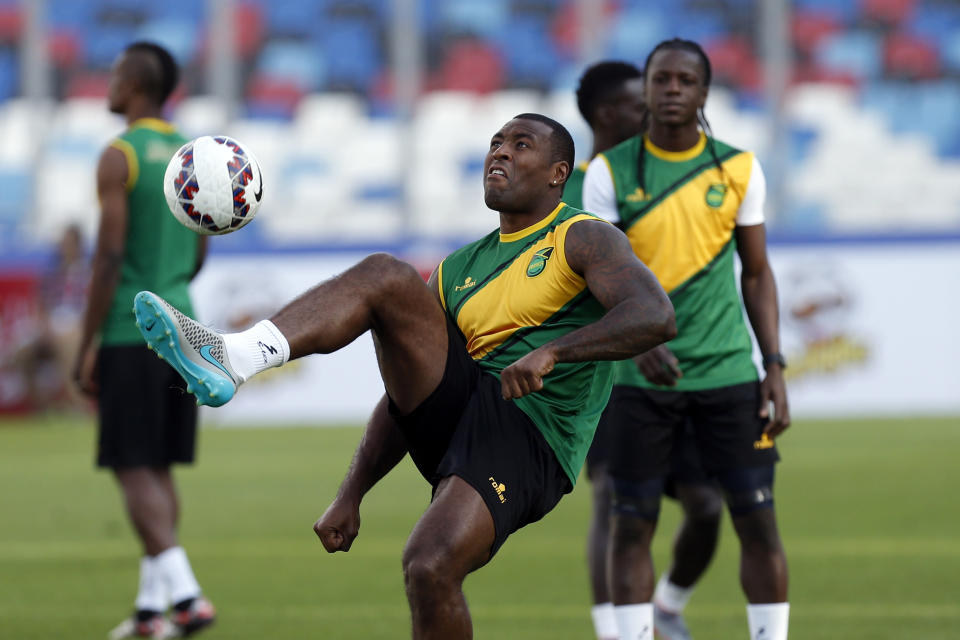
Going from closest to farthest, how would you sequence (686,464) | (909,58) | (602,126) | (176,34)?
(686,464)
(602,126)
(909,58)
(176,34)

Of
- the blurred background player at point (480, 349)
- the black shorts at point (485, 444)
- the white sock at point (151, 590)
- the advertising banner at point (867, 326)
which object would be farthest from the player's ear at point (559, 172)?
the advertising banner at point (867, 326)

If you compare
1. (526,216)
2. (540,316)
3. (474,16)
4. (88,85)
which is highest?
(474,16)

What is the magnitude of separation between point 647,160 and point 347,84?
19587 millimetres

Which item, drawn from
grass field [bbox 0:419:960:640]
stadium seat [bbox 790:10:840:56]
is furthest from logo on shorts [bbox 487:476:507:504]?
stadium seat [bbox 790:10:840:56]

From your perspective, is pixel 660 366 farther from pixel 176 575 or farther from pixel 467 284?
pixel 176 575

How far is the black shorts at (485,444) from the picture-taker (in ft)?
15.3

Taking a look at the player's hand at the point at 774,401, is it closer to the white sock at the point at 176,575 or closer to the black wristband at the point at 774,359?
the black wristband at the point at 774,359

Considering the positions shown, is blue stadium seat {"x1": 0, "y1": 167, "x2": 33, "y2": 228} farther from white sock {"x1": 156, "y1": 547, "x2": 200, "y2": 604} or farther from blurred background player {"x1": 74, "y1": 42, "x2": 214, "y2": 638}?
white sock {"x1": 156, "y1": 547, "x2": 200, "y2": 604}

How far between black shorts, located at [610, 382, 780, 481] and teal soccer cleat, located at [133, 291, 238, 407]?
213cm

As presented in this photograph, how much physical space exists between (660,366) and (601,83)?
182 centimetres

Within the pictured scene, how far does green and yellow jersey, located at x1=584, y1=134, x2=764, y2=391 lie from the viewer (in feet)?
19.2

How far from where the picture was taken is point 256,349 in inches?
173

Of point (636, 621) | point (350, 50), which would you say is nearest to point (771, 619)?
point (636, 621)

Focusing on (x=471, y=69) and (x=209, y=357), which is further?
(x=471, y=69)
